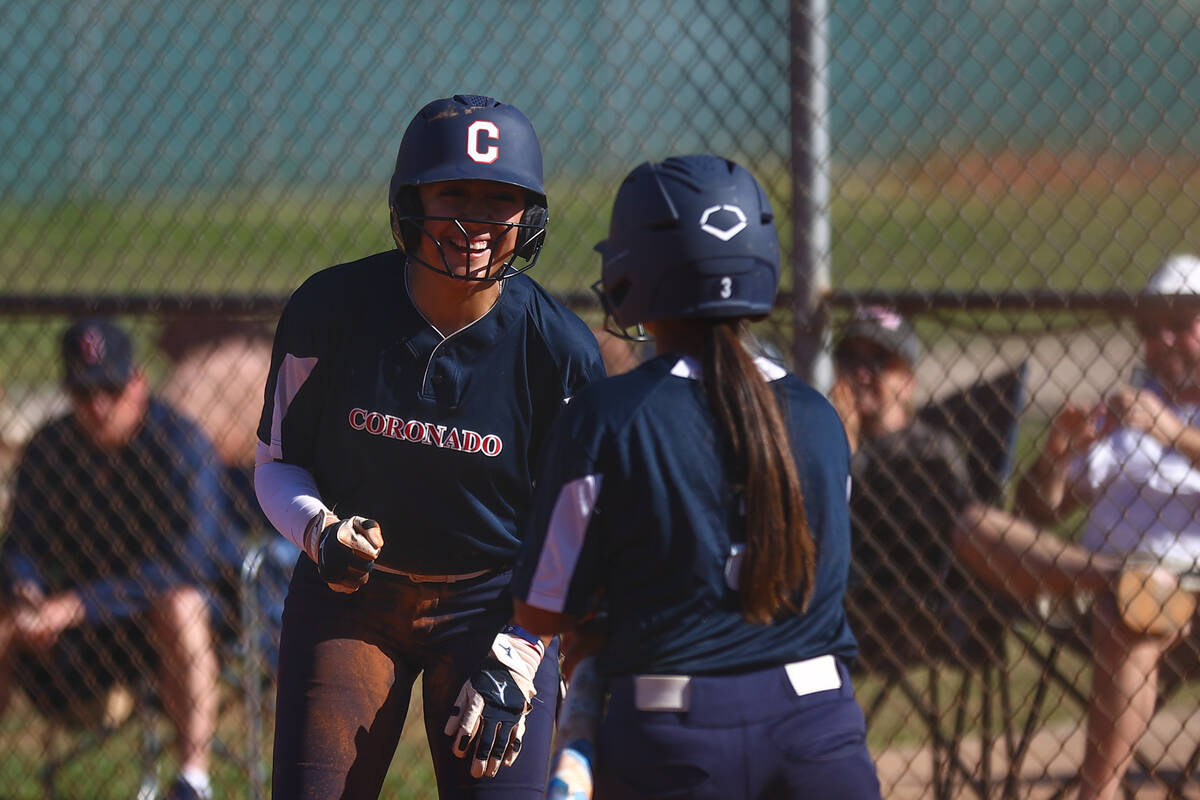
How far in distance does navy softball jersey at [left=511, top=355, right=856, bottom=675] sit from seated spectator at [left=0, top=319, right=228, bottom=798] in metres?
2.74

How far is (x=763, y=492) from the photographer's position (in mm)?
1971

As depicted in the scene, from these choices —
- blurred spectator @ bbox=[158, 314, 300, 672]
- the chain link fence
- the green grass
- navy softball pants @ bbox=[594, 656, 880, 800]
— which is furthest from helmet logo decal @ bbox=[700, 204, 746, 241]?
the green grass

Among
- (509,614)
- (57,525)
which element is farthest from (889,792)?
(57,525)

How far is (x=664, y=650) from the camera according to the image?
1.99m

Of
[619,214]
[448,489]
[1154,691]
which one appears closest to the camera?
[619,214]

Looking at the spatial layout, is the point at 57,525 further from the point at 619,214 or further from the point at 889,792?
the point at 619,214

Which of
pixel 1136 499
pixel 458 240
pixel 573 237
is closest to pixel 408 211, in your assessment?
pixel 458 240

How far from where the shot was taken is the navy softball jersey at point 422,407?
105 inches

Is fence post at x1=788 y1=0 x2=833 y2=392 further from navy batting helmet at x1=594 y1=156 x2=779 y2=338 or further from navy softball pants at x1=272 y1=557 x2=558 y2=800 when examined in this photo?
navy batting helmet at x1=594 y1=156 x2=779 y2=338

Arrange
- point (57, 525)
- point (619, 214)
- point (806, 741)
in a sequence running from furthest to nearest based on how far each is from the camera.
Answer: point (57, 525) < point (619, 214) < point (806, 741)

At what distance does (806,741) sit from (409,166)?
138 cm

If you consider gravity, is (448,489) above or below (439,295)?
below

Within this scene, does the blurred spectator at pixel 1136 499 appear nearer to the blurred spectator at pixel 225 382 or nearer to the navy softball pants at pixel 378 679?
the navy softball pants at pixel 378 679

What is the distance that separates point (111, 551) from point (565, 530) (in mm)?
3007
